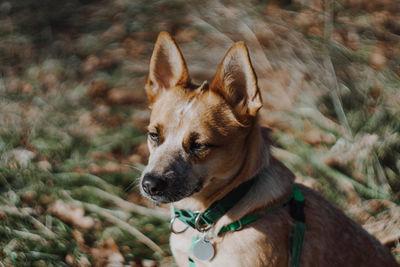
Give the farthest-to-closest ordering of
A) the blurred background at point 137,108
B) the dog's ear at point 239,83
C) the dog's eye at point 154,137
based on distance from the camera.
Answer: the blurred background at point 137,108 < the dog's eye at point 154,137 < the dog's ear at point 239,83

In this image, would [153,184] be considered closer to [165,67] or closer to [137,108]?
[165,67]

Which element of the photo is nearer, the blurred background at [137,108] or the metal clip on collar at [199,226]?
the metal clip on collar at [199,226]

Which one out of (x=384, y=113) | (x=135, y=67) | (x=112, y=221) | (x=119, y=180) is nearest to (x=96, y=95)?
(x=135, y=67)

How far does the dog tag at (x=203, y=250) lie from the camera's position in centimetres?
198

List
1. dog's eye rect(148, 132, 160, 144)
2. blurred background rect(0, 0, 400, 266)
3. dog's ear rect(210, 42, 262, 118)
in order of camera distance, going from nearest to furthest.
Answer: dog's ear rect(210, 42, 262, 118), dog's eye rect(148, 132, 160, 144), blurred background rect(0, 0, 400, 266)

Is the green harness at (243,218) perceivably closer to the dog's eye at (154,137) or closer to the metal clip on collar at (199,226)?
the metal clip on collar at (199,226)

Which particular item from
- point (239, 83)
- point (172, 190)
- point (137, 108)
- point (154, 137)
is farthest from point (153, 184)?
point (137, 108)

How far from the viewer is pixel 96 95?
14.5 feet

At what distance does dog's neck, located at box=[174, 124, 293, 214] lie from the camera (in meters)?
2.04

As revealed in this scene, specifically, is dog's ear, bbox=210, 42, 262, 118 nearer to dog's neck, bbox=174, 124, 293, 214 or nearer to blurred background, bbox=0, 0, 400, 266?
dog's neck, bbox=174, 124, 293, 214

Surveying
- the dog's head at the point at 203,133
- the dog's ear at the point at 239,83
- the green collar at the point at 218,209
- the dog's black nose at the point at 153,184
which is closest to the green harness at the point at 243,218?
the green collar at the point at 218,209

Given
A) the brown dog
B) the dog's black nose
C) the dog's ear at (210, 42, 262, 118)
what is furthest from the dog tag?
the dog's ear at (210, 42, 262, 118)

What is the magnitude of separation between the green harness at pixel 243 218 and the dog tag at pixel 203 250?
2.2 inches

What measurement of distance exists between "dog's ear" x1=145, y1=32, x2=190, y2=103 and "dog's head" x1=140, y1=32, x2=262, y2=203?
0.03 meters
